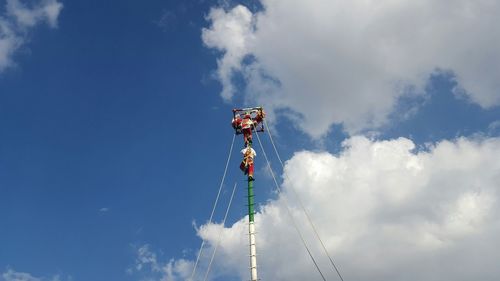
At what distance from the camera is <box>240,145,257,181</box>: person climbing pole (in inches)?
3698

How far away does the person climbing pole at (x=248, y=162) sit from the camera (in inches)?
3698

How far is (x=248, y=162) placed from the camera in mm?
94500

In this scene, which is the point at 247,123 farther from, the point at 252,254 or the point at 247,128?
the point at 252,254

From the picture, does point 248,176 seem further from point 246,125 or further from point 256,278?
point 256,278

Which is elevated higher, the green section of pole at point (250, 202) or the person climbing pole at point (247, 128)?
the person climbing pole at point (247, 128)

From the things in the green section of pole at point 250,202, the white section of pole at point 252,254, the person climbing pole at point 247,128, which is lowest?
the white section of pole at point 252,254

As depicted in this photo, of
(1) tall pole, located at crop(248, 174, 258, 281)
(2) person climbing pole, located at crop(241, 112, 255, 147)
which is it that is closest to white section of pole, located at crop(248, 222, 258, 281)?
(1) tall pole, located at crop(248, 174, 258, 281)

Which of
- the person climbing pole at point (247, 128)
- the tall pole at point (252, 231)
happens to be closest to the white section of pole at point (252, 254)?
the tall pole at point (252, 231)

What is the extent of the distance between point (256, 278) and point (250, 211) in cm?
1139

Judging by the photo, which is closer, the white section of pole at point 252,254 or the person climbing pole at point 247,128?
the white section of pole at point 252,254

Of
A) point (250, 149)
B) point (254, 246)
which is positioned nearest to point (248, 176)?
point (250, 149)

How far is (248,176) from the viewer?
94.0 m

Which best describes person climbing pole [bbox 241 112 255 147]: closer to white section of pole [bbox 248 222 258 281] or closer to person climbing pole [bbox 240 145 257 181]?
person climbing pole [bbox 240 145 257 181]

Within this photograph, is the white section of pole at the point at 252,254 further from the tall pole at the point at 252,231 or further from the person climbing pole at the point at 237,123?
the person climbing pole at the point at 237,123
